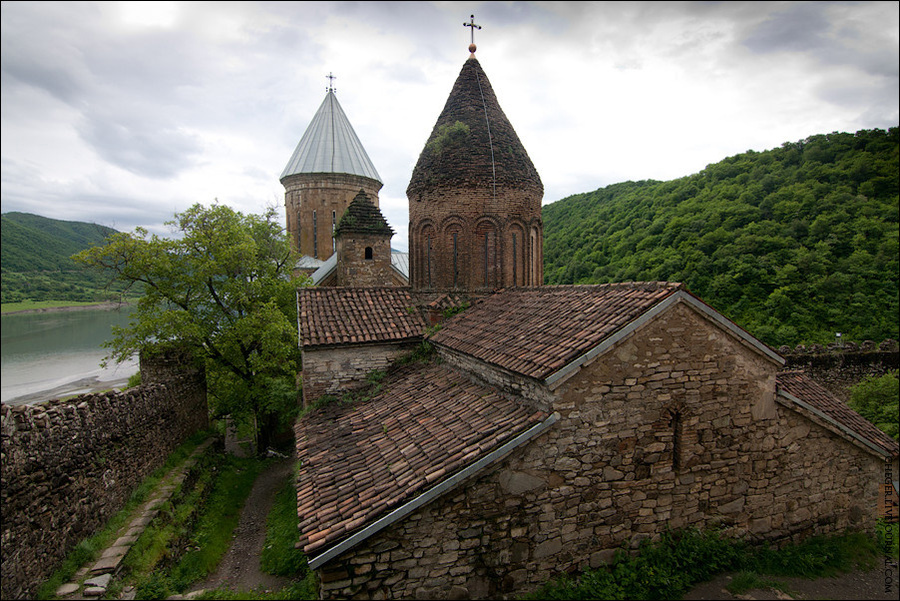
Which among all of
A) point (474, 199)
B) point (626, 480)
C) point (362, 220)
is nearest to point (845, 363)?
point (474, 199)

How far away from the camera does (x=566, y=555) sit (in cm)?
518

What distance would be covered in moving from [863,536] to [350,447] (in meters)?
8.17

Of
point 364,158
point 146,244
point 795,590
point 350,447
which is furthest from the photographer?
point 364,158

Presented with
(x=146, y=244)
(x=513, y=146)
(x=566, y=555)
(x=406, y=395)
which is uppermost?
(x=513, y=146)

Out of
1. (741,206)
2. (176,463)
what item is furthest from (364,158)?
(741,206)

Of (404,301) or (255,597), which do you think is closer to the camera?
(255,597)

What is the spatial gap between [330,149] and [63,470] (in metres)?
21.9

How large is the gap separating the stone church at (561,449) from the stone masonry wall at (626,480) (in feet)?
0.06

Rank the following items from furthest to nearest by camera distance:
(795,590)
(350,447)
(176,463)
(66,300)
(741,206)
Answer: (741,206) < (176,463) < (66,300) < (350,447) < (795,590)

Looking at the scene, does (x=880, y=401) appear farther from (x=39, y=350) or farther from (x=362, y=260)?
(x=39, y=350)

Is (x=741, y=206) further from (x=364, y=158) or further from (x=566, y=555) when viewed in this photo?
(x=566, y=555)

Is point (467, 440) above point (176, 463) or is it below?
above

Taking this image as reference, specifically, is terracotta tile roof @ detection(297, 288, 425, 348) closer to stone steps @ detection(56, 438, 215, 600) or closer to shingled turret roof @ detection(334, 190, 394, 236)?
shingled turret roof @ detection(334, 190, 394, 236)

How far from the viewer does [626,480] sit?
5.38 metres
